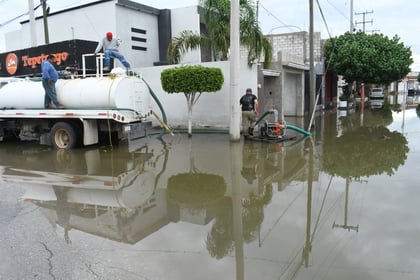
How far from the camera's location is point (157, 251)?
14.9 ft

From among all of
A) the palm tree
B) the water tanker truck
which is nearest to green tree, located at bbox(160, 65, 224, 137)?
the water tanker truck

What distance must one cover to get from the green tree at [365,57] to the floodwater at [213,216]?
19354 mm

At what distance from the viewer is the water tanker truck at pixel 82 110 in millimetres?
11250

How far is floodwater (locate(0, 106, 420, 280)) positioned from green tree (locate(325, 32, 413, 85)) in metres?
19.4

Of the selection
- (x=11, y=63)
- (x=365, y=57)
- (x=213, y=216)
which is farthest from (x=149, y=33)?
(x=213, y=216)

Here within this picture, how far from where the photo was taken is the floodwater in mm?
4141

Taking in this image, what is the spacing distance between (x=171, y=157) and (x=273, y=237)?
5.88m

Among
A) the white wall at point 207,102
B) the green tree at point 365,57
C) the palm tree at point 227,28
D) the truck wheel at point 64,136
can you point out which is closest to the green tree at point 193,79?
the white wall at point 207,102

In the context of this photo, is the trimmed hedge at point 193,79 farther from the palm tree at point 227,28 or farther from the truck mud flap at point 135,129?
the palm tree at point 227,28

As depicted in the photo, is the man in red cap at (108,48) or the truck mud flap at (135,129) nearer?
the truck mud flap at (135,129)

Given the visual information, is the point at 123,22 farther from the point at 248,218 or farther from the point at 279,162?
the point at 248,218

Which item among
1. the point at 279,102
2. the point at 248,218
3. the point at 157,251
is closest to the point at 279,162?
the point at 248,218

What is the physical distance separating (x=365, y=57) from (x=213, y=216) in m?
26.1

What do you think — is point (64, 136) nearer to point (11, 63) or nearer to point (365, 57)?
point (11, 63)
